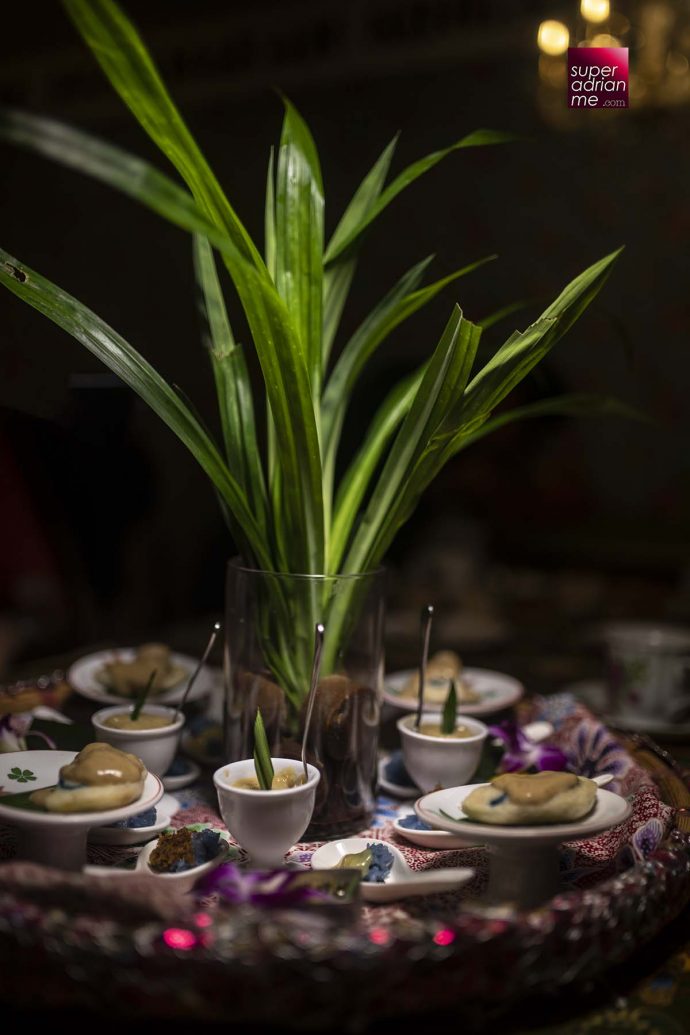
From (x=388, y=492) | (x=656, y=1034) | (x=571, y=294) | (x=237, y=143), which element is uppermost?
(x=237, y=143)

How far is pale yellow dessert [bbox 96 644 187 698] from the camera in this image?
727mm

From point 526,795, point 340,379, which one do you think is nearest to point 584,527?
point 340,379

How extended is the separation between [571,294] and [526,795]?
0.87ft

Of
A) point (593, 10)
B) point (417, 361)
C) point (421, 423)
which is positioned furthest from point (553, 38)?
point (417, 361)

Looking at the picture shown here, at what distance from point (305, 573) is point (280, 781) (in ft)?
0.46

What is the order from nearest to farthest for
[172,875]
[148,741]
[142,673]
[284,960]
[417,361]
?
[284,960] → [172,875] → [148,741] → [142,673] → [417,361]

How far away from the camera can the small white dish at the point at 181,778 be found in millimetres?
647

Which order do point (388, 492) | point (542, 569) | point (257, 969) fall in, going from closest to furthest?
point (257, 969) < point (388, 492) < point (542, 569)

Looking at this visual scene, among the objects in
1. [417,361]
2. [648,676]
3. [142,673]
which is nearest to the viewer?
[142,673]

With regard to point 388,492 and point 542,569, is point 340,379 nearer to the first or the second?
point 388,492

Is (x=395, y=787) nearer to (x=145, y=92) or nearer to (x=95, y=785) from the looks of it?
(x=95, y=785)

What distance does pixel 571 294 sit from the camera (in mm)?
552

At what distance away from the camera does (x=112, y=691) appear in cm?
74

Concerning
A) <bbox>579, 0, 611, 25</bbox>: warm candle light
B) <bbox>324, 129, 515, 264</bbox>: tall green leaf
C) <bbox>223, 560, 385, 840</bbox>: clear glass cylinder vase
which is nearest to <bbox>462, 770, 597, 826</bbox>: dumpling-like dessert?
<bbox>223, 560, 385, 840</bbox>: clear glass cylinder vase
